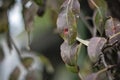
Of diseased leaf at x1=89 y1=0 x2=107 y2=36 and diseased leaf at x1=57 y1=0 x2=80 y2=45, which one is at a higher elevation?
diseased leaf at x1=57 y1=0 x2=80 y2=45

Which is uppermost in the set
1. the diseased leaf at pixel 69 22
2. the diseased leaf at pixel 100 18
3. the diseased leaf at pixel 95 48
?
the diseased leaf at pixel 69 22

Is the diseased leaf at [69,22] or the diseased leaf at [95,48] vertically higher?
the diseased leaf at [69,22]

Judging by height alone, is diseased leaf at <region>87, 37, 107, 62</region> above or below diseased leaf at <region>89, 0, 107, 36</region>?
below

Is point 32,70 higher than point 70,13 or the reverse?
the reverse

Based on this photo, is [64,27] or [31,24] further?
[31,24]

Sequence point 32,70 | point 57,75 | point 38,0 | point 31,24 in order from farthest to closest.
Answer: point 57,75, point 32,70, point 31,24, point 38,0

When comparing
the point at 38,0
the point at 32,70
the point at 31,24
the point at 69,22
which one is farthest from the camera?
the point at 32,70

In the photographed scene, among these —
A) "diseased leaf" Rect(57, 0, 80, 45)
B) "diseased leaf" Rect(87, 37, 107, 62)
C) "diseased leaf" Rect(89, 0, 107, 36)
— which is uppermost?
"diseased leaf" Rect(57, 0, 80, 45)

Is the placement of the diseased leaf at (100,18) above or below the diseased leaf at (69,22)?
below

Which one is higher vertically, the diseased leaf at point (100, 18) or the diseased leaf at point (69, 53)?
the diseased leaf at point (100, 18)

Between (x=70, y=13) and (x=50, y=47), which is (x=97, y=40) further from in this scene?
(x=50, y=47)

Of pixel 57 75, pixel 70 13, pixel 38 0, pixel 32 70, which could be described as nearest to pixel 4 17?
pixel 32 70
